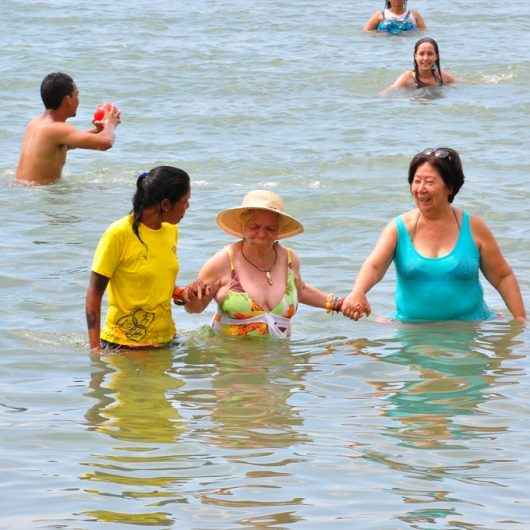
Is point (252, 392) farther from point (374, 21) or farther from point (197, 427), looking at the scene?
point (374, 21)

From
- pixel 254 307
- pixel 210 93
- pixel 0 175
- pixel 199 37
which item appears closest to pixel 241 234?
pixel 254 307

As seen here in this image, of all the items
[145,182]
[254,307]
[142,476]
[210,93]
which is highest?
[210,93]

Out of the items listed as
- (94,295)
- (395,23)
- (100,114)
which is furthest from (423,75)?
(94,295)

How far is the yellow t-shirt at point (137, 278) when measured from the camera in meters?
7.02

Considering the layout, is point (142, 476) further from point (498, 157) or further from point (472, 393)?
point (498, 157)

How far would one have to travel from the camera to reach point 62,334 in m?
8.43

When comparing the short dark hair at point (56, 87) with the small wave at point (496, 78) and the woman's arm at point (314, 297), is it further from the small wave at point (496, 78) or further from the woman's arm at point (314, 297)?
the small wave at point (496, 78)

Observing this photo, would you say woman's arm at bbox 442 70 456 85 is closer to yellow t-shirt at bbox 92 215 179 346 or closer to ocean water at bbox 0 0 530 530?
ocean water at bbox 0 0 530 530

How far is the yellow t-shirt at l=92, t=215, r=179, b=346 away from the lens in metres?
7.02

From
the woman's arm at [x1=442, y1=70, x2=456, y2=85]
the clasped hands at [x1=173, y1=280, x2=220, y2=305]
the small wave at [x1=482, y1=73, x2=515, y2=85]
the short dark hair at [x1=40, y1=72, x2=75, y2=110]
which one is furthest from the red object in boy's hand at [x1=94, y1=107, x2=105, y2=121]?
the small wave at [x1=482, y1=73, x2=515, y2=85]

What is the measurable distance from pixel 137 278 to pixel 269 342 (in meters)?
0.81

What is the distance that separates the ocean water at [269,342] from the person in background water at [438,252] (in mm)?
218

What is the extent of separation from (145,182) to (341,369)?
1.42 m

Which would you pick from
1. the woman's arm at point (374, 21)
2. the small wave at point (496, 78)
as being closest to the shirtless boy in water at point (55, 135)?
the small wave at point (496, 78)
